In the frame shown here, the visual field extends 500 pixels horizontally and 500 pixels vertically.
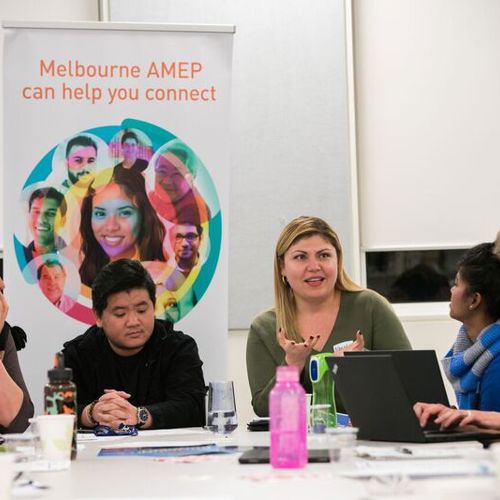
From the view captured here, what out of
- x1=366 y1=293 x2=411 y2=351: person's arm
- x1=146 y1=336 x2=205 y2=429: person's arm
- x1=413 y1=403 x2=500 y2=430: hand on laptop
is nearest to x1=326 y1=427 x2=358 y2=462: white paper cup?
x1=413 y1=403 x2=500 y2=430: hand on laptop

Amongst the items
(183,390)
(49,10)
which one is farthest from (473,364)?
(49,10)

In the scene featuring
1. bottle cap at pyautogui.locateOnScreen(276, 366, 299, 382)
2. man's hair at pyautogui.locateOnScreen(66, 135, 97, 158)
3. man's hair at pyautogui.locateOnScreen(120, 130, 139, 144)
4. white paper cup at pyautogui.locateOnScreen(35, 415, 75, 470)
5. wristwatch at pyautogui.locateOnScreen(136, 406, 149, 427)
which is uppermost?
man's hair at pyautogui.locateOnScreen(120, 130, 139, 144)

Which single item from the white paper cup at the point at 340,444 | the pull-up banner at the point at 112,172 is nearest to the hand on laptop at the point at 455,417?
the white paper cup at the point at 340,444

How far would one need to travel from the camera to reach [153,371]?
3566 millimetres

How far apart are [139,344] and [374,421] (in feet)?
4.13

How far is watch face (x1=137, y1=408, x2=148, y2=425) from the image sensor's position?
10.6 ft

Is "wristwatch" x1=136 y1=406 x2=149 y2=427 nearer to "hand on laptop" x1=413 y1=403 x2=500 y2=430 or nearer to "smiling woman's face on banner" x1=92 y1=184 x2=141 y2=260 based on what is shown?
"smiling woman's face on banner" x1=92 y1=184 x2=141 y2=260

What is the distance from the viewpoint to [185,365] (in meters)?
3.57

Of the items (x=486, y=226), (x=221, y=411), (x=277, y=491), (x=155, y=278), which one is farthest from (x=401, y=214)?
(x=277, y=491)

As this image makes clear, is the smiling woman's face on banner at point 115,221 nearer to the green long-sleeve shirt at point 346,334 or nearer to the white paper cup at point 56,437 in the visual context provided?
the green long-sleeve shirt at point 346,334

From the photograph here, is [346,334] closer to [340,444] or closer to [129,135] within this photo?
[129,135]

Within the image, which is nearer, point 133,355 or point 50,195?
point 133,355

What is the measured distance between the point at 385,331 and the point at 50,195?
136 centimetres

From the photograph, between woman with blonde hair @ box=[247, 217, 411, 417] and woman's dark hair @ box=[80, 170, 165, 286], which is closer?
woman with blonde hair @ box=[247, 217, 411, 417]
